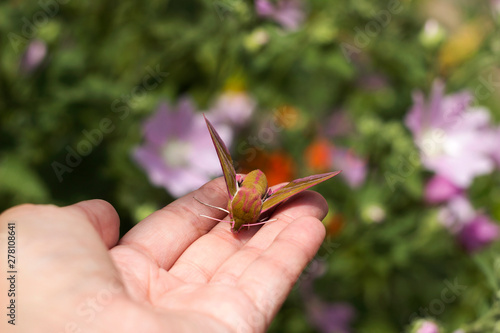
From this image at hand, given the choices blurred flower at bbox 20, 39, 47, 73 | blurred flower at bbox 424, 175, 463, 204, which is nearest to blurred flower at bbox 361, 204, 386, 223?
blurred flower at bbox 424, 175, 463, 204

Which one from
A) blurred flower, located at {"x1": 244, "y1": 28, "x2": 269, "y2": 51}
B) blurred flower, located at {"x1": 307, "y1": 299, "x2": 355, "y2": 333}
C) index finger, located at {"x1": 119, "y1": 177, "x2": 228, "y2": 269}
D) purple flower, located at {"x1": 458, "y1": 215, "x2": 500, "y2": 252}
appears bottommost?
blurred flower, located at {"x1": 307, "y1": 299, "x2": 355, "y2": 333}

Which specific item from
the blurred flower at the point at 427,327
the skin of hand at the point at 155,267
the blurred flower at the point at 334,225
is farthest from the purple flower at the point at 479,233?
the skin of hand at the point at 155,267

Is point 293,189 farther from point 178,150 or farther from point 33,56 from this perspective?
point 33,56

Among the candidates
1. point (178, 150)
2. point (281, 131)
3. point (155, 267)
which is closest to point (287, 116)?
point (281, 131)

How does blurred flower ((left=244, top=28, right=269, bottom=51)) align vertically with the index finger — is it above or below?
above

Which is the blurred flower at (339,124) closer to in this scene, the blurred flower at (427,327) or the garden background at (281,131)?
the garden background at (281,131)

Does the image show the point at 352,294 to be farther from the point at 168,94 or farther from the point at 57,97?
the point at 57,97

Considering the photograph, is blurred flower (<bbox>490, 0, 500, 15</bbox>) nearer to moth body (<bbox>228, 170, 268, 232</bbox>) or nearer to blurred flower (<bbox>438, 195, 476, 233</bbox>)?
blurred flower (<bbox>438, 195, 476, 233</bbox>)

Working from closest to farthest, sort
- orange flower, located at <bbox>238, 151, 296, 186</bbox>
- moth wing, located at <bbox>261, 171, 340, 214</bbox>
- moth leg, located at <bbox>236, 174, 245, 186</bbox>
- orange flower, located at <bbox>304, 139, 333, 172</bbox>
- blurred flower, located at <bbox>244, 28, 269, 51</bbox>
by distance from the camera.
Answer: moth wing, located at <bbox>261, 171, 340, 214</bbox>, moth leg, located at <bbox>236, 174, 245, 186</bbox>, blurred flower, located at <bbox>244, 28, 269, 51</bbox>, orange flower, located at <bbox>238, 151, 296, 186</bbox>, orange flower, located at <bbox>304, 139, 333, 172</bbox>

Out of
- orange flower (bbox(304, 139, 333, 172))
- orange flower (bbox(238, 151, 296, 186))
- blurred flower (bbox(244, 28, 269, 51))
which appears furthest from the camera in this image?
orange flower (bbox(304, 139, 333, 172))
